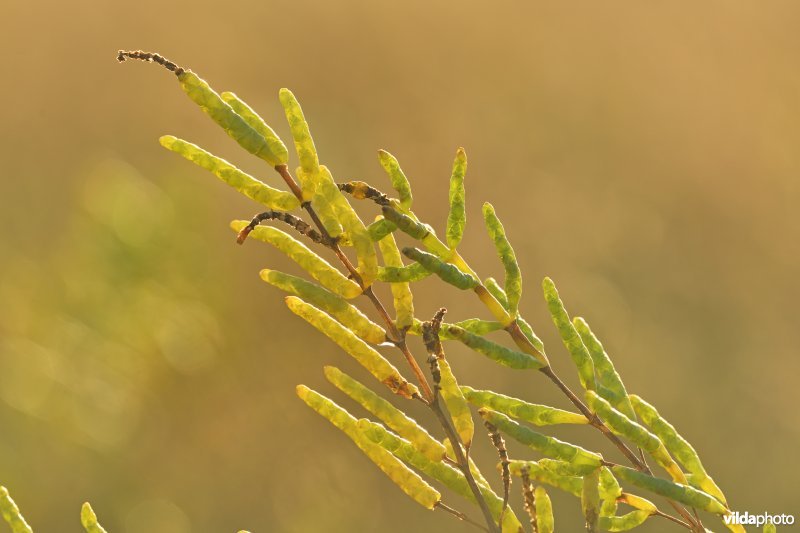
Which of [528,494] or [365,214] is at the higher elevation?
[365,214]

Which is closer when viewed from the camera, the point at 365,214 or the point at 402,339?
the point at 402,339

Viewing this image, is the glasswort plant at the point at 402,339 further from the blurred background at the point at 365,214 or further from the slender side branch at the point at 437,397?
the blurred background at the point at 365,214

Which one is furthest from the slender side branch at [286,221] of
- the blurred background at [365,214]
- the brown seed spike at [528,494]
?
the blurred background at [365,214]

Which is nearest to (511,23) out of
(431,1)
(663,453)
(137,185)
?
(431,1)

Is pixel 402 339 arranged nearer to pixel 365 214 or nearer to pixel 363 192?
pixel 363 192

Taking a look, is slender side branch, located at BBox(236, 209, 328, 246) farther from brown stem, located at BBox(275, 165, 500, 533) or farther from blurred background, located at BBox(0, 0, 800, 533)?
blurred background, located at BBox(0, 0, 800, 533)

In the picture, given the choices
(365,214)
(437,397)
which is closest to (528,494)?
(437,397)

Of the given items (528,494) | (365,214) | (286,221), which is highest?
(365,214)

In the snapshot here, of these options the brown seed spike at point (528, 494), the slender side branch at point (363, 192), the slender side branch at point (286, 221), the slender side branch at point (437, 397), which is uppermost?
the slender side branch at point (363, 192)

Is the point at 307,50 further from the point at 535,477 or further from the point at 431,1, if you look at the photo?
the point at 535,477
